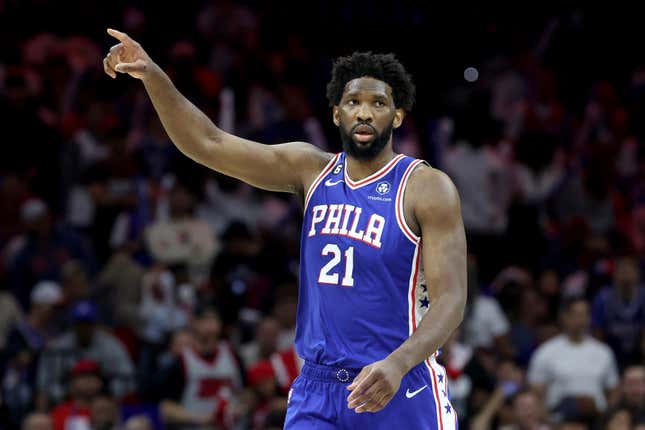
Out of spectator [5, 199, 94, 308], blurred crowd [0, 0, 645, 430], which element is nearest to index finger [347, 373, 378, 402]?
blurred crowd [0, 0, 645, 430]

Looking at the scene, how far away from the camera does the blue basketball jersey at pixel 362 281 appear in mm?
5352

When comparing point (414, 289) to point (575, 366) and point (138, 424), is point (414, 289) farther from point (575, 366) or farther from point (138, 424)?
point (575, 366)

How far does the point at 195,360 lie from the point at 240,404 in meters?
0.64

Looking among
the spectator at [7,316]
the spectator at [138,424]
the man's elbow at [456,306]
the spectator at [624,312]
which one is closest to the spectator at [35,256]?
the spectator at [7,316]

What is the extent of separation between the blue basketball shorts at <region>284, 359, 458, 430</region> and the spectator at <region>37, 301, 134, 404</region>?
19.7 ft

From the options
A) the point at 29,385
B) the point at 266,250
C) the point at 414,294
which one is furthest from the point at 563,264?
the point at 414,294

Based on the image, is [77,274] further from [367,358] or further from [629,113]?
[629,113]

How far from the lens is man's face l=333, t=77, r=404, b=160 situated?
18.0 feet

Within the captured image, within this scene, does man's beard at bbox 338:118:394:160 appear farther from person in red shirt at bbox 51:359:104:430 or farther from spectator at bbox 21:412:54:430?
person in red shirt at bbox 51:359:104:430

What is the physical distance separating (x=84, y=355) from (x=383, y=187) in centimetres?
633

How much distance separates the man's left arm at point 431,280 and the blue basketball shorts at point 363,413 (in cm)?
30

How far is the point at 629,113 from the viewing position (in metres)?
16.4

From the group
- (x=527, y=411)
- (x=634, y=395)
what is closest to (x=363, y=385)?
(x=527, y=411)

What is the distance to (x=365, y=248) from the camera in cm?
538
